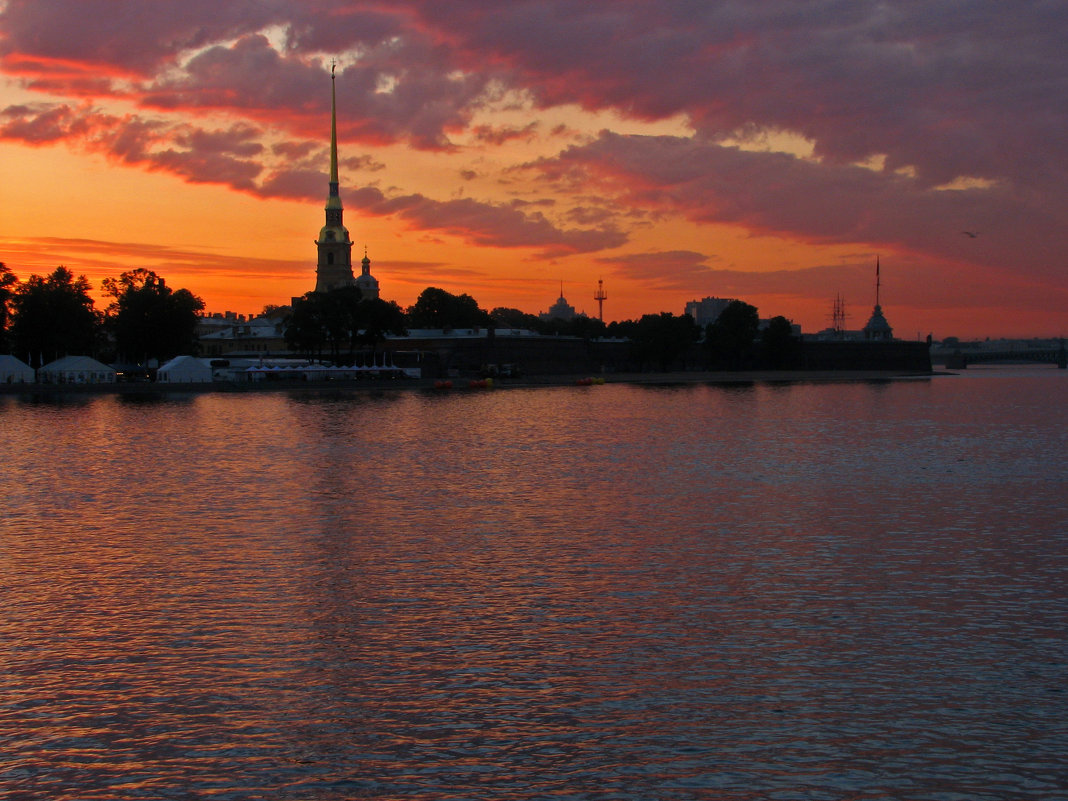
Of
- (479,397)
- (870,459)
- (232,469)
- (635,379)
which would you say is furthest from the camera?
(635,379)

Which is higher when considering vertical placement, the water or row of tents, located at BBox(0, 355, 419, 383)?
→ row of tents, located at BBox(0, 355, 419, 383)

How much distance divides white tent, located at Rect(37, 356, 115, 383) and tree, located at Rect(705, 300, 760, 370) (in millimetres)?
90489

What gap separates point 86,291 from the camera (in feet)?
331

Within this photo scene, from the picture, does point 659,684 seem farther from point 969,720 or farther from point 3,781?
point 3,781

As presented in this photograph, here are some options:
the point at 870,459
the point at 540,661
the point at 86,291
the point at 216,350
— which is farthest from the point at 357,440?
the point at 216,350

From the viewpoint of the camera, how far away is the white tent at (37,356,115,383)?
310 feet

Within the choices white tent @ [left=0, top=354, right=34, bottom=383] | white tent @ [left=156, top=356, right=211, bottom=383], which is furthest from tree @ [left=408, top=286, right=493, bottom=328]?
white tent @ [left=0, top=354, right=34, bottom=383]

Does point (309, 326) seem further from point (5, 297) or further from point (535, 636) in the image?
point (535, 636)

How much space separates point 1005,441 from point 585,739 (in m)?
39.7

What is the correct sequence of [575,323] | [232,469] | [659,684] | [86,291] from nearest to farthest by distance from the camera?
1. [659,684]
2. [232,469]
3. [86,291]
4. [575,323]

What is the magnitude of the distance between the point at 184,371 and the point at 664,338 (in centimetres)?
6653

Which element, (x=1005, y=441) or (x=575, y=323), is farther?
(x=575, y=323)

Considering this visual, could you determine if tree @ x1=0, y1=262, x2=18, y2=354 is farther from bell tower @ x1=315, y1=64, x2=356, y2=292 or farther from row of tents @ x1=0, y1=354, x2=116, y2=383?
bell tower @ x1=315, y1=64, x2=356, y2=292

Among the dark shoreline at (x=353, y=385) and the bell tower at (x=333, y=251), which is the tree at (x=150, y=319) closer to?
the dark shoreline at (x=353, y=385)
